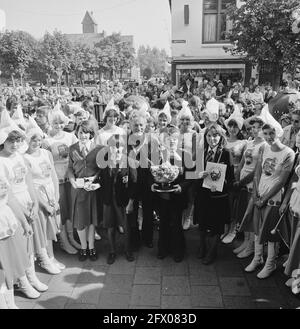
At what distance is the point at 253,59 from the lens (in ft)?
45.3

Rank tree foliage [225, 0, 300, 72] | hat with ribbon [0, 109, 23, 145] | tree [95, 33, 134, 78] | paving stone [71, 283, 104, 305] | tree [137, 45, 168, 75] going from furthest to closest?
tree [137, 45, 168, 75], tree [95, 33, 134, 78], tree foliage [225, 0, 300, 72], paving stone [71, 283, 104, 305], hat with ribbon [0, 109, 23, 145]

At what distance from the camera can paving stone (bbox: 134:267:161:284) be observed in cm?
428

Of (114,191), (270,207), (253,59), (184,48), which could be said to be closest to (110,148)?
(114,191)

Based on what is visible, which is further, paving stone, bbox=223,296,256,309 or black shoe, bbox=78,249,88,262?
black shoe, bbox=78,249,88,262

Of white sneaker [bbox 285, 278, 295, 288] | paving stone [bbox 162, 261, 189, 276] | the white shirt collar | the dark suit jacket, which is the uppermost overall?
the white shirt collar

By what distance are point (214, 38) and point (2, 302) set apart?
1903 centimetres

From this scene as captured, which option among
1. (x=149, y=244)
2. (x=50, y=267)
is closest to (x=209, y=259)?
(x=149, y=244)

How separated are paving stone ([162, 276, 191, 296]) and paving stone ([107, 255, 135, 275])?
483 millimetres

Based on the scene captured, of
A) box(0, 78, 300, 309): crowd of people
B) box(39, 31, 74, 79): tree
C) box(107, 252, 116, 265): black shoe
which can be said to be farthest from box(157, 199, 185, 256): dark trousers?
box(39, 31, 74, 79): tree

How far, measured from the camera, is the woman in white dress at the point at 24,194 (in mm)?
3615

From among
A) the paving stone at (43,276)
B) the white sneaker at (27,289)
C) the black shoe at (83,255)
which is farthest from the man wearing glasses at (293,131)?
the white sneaker at (27,289)

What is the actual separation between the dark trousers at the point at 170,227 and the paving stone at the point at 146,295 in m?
0.73

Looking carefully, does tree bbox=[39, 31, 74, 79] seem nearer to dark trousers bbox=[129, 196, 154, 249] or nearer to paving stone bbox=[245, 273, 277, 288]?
dark trousers bbox=[129, 196, 154, 249]

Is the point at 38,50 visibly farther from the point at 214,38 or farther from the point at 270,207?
the point at 270,207
